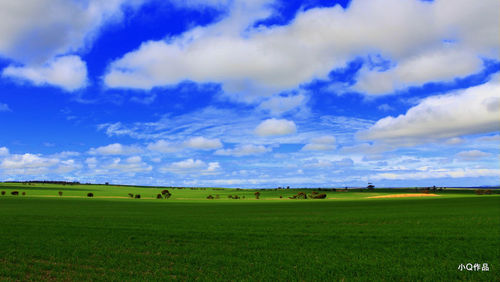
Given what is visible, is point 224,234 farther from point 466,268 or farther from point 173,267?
point 466,268

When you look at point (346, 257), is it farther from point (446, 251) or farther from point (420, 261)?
point (446, 251)

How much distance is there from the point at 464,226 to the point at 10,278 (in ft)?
98.8

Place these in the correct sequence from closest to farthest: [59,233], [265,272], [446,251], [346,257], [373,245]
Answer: [265,272]
[346,257]
[446,251]
[373,245]
[59,233]

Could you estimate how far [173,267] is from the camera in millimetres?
14922

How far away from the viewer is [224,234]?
79.2ft

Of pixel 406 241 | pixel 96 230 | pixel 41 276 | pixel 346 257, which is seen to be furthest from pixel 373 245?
pixel 96 230

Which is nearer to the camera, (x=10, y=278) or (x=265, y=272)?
(x=10, y=278)

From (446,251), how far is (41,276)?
1912cm

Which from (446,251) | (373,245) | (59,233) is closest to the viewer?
(446,251)

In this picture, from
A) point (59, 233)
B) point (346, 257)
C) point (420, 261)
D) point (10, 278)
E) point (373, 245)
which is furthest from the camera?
point (59, 233)

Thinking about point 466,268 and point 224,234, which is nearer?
point 466,268

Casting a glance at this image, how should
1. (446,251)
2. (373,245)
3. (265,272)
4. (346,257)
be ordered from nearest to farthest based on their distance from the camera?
(265,272) < (346,257) < (446,251) < (373,245)

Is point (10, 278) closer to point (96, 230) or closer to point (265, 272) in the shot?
point (265, 272)

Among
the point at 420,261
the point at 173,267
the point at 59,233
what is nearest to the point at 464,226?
the point at 420,261
